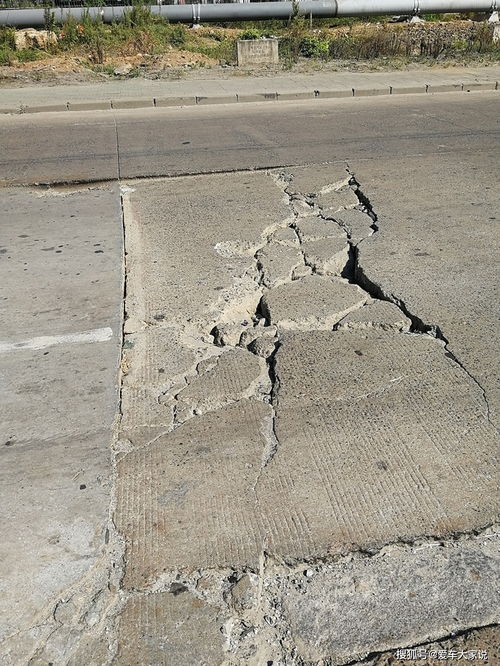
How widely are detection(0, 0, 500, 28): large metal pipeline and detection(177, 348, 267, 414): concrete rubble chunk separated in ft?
62.9

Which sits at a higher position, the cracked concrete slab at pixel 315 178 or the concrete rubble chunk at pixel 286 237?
the concrete rubble chunk at pixel 286 237

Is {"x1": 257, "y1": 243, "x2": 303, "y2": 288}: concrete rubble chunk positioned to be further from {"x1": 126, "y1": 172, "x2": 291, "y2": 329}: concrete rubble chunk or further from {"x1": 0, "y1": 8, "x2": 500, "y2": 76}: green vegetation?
{"x1": 0, "y1": 8, "x2": 500, "y2": 76}: green vegetation

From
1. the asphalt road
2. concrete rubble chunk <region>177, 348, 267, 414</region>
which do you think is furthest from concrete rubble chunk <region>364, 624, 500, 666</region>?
the asphalt road

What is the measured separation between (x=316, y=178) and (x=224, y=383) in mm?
4607

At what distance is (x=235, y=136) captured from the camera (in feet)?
34.0

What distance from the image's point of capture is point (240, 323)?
4.58 m

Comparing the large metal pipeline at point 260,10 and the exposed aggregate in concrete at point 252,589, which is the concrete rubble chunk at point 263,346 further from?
the large metal pipeline at point 260,10

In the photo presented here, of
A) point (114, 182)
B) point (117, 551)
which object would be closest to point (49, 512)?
point (117, 551)

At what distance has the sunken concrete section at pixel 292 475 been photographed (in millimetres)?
2402

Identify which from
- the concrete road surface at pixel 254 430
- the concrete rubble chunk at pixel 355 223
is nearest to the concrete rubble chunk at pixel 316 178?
the concrete road surface at pixel 254 430

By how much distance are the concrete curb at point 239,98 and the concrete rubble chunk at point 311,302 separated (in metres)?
9.69

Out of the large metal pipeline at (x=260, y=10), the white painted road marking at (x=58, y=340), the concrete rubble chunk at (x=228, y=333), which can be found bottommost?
the white painted road marking at (x=58, y=340)

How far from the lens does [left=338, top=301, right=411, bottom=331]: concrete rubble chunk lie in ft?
14.5

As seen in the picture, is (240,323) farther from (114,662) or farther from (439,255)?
(114,662)
